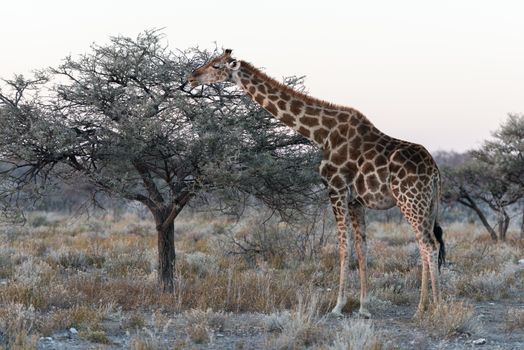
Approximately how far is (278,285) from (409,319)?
204 cm

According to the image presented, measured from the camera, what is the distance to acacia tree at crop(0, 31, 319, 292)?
9477 millimetres

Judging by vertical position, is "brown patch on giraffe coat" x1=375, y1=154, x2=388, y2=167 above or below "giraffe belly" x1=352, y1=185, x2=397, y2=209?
above

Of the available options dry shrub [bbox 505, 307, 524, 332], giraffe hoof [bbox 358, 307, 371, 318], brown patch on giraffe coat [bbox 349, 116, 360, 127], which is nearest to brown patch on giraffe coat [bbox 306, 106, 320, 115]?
brown patch on giraffe coat [bbox 349, 116, 360, 127]

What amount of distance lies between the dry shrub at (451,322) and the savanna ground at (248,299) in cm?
2

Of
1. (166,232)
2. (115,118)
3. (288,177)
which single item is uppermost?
(115,118)

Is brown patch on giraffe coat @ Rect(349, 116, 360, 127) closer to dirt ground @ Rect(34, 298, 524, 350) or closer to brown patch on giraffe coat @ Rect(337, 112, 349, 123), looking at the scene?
brown patch on giraffe coat @ Rect(337, 112, 349, 123)

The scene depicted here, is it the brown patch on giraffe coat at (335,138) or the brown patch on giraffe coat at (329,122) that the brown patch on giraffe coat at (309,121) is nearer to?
the brown patch on giraffe coat at (329,122)

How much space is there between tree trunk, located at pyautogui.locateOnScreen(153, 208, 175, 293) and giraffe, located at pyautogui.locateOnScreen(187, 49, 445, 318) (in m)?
2.31

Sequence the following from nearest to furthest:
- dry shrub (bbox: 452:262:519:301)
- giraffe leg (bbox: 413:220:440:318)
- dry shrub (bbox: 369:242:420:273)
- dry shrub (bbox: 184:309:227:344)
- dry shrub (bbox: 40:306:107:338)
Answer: dry shrub (bbox: 184:309:227:344)
dry shrub (bbox: 40:306:107:338)
giraffe leg (bbox: 413:220:440:318)
dry shrub (bbox: 452:262:519:301)
dry shrub (bbox: 369:242:420:273)

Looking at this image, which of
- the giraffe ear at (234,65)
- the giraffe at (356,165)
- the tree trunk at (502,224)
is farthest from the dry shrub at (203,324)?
the tree trunk at (502,224)

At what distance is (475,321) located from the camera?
8680 mm

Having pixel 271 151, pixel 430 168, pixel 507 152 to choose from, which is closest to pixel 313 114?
pixel 271 151

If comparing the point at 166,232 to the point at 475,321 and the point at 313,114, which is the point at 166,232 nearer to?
the point at 313,114

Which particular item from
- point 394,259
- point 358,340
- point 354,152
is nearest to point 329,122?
point 354,152
